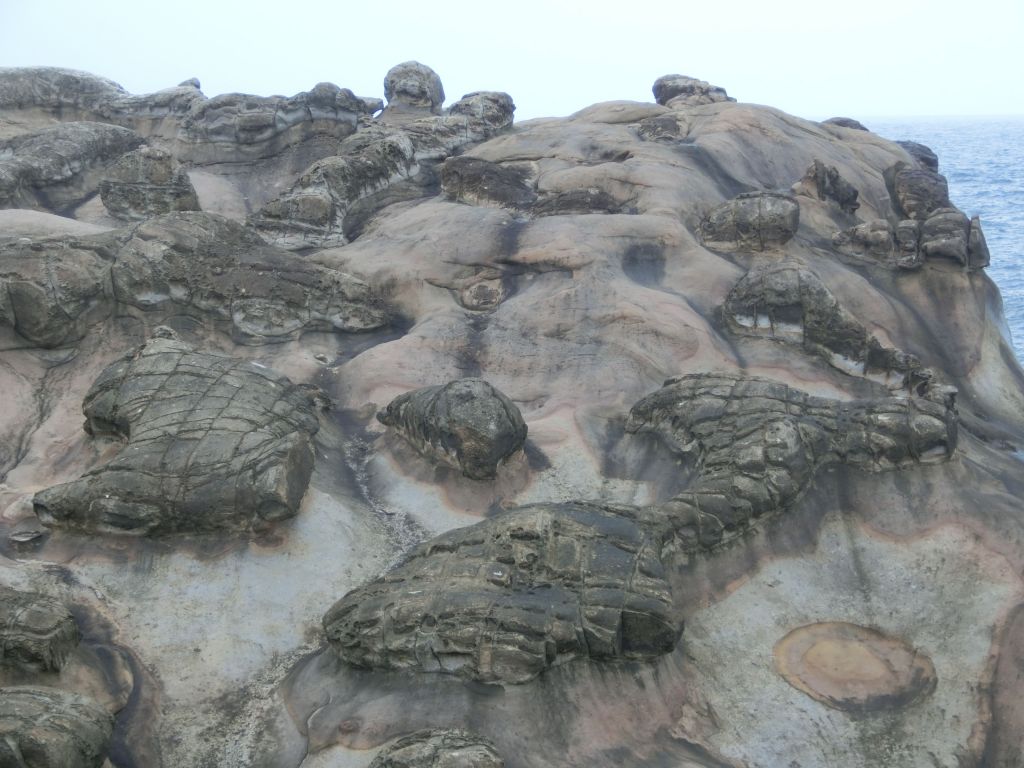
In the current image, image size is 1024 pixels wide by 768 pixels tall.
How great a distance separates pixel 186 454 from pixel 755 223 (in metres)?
5.60

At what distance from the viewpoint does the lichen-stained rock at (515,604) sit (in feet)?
15.3

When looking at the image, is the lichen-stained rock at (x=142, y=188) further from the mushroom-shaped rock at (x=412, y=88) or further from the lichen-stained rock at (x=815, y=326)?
the lichen-stained rock at (x=815, y=326)

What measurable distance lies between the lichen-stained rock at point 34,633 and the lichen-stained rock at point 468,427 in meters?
2.37

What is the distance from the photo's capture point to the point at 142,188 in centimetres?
991

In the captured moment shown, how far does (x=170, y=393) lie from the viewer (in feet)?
20.5

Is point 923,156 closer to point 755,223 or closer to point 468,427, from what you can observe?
point 755,223

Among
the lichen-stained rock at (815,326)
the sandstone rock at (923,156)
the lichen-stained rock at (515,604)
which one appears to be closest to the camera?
the lichen-stained rock at (515,604)

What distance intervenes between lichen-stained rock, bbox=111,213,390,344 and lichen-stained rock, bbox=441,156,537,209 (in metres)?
2.10

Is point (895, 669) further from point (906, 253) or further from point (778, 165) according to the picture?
point (778, 165)

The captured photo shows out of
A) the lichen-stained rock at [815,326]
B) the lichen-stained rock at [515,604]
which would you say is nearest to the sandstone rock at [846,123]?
the lichen-stained rock at [815,326]

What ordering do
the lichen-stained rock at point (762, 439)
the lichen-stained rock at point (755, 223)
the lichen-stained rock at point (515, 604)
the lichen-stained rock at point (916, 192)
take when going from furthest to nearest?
1. the lichen-stained rock at point (916, 192)
2. the lichen-stained rock at point (755, 223)
3. the lichen-stained rock at point (762, 439)
4. the lichen-stained rock at point (515, 604)

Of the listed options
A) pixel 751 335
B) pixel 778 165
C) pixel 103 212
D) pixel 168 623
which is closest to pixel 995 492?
pixel 751 335

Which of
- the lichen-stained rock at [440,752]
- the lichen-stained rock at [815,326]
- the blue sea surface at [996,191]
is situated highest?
the lichen-stained rock at [815,326]

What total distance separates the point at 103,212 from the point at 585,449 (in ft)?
21.4
